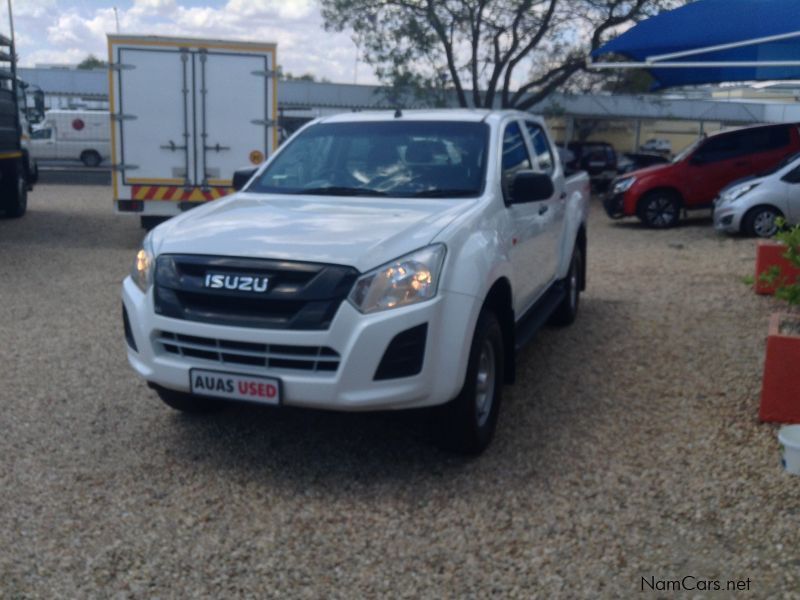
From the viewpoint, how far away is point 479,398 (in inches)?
197

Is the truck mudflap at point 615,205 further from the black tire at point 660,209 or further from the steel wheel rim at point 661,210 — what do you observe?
the steel wheel rim at point 661,210

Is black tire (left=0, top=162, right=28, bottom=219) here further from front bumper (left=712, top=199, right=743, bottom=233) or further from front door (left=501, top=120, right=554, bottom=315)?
front door (left=501, top=120, right=554, bottom=315)

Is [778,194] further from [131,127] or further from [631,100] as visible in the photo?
[631,100]

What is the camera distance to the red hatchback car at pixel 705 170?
16844 mm

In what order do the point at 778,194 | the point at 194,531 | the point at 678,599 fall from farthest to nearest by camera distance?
the point at 778,194
the point at 194,531
the point at 678,599

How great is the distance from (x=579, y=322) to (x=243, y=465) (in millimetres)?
4326

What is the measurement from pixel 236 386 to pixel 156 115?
363 inches

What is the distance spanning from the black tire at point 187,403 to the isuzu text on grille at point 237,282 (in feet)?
3.23

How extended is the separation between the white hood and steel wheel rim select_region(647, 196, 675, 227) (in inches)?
498

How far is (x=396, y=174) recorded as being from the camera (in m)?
5.84

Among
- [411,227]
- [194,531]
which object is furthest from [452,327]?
[194,531]

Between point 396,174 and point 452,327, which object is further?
point 396,174

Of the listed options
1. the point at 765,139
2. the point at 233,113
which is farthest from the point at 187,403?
the point at 765,139

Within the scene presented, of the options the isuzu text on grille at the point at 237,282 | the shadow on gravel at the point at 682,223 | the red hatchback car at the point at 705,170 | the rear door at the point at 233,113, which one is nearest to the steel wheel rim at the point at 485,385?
the isuzu text on grille at the point at 237,282
